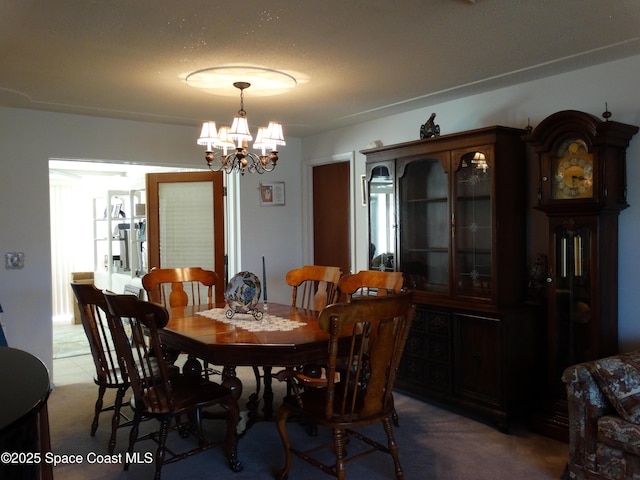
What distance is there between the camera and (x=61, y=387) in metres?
4.40

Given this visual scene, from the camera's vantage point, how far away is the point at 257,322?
3178mm

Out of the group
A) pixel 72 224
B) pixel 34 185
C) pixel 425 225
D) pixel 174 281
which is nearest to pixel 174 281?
pixel 174 281

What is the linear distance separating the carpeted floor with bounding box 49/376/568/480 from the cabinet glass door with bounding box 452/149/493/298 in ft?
2.98

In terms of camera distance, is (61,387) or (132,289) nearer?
(61,387)

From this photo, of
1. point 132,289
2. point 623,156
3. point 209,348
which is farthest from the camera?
point 132,289

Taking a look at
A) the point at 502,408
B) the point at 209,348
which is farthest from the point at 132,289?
the point at 502,408

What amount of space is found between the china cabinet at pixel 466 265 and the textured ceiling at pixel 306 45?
0.52 meters

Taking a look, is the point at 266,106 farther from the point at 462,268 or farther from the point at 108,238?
the point at 108,238

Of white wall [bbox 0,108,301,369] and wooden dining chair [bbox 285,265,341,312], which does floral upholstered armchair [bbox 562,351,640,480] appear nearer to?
wooden dining chair [bbox 285,265,341,312]

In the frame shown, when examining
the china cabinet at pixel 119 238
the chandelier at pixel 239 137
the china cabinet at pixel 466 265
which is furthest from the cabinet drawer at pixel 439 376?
the china cabinet at pixel 119 238

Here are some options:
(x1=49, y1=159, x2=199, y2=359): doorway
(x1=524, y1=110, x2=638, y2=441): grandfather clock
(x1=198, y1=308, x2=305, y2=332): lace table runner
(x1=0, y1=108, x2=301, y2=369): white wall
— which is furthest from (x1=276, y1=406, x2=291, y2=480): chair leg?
(x1=49, y1=159, x2=199, y2=359): doorway

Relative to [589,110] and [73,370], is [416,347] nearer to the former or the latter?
[589,110]

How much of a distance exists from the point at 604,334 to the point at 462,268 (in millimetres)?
976

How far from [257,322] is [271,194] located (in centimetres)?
267
